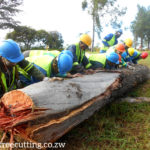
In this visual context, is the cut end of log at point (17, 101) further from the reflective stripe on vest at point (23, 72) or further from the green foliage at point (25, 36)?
the green foliage at point (25, 36)

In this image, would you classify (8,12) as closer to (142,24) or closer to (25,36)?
(25,36)

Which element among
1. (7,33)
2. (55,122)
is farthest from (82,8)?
(55,122)

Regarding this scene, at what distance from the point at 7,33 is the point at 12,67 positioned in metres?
17.1

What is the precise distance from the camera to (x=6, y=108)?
156 cm

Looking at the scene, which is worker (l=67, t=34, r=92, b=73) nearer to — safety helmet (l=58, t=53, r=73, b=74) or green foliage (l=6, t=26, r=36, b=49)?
safety helmet (l=58, t=53, r=73, b=74)

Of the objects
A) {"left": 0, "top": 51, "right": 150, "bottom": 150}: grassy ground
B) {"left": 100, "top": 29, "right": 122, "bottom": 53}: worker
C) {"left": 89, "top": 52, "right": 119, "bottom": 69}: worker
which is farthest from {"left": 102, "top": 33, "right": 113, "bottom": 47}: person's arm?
{"left": 0, "top": 51, "right": 150, "bottom": 150}: grassy ground

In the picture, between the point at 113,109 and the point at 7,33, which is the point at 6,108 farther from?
the point at 7,33

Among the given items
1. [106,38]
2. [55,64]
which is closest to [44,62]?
[55,64]

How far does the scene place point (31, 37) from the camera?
1744 cm

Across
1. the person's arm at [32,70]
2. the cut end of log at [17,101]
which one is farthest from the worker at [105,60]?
the cut end of log at [17,101]

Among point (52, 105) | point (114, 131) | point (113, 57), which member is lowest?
point (114, 131)

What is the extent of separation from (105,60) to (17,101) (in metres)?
2.82

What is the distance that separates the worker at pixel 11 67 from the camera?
2.01 m

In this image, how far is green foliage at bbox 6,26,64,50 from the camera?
16939mm
